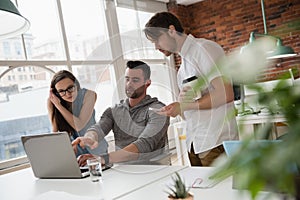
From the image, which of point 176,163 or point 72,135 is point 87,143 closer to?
point 72,135

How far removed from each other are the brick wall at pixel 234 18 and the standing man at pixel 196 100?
12.6 ft

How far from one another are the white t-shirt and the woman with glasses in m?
0.52

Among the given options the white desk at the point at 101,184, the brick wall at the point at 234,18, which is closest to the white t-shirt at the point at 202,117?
the white desk at the point at 101,184

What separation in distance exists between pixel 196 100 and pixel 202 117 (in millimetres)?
150

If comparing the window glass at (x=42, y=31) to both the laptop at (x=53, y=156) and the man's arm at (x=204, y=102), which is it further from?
the man's arm at (x=204, y=102)

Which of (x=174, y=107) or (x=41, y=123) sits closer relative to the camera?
(x=174, y=107)

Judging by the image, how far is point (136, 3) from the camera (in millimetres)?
5707

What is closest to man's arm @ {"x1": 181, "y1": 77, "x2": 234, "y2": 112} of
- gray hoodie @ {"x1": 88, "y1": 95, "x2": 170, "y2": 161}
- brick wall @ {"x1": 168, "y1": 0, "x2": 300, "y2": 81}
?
gray hoodie @ {"x1": 88, "y1": 95, "x2": 170, "y2": 161}

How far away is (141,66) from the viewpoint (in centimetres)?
204

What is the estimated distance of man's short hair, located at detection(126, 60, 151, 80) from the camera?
200 centimetres

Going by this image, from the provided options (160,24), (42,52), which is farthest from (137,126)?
(42,52)

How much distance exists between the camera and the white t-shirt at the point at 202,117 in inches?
73.6

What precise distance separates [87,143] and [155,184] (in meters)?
0.66

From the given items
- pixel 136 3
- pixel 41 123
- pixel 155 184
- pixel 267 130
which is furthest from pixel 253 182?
pixel 136 3
